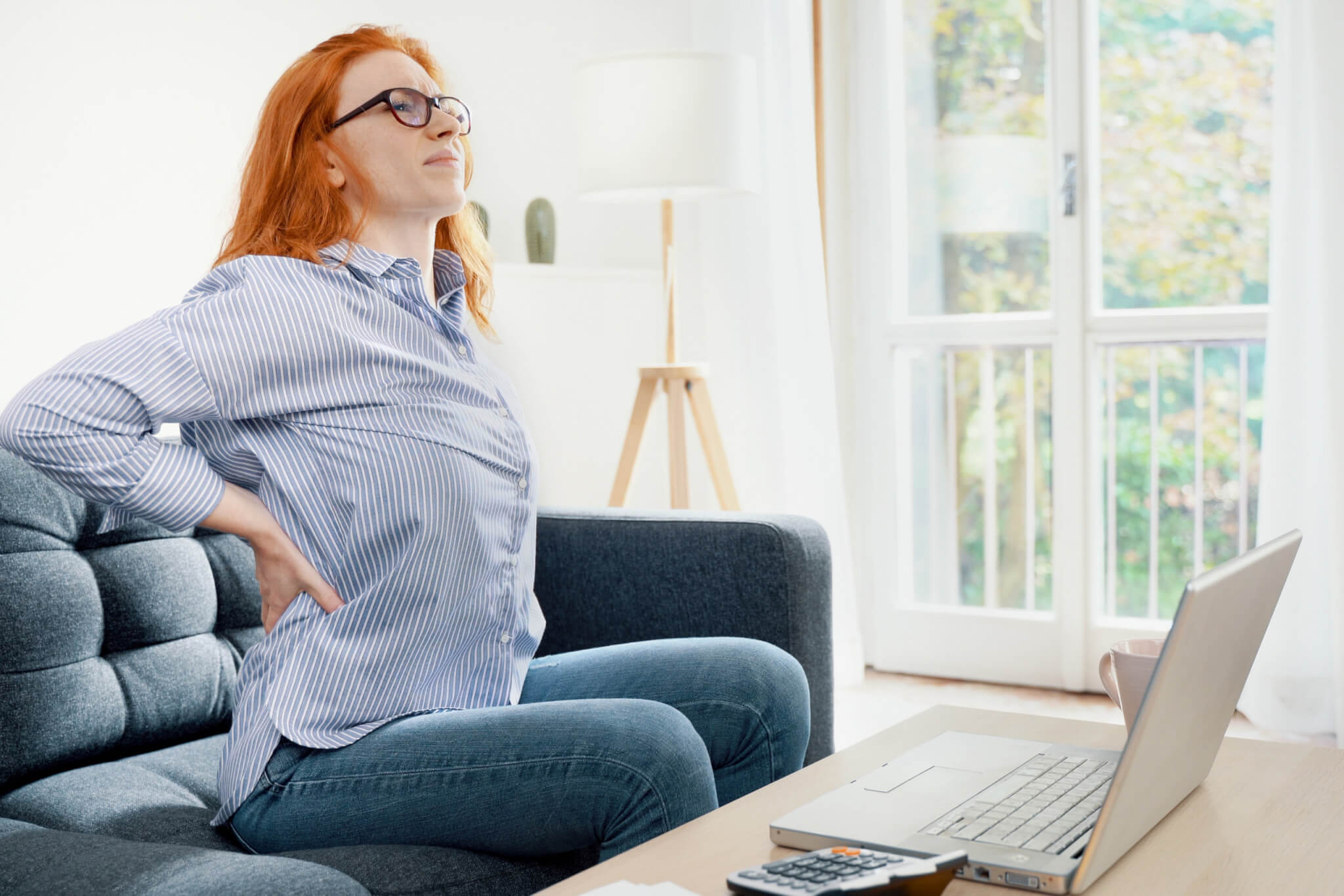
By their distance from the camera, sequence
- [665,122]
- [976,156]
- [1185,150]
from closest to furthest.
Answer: [665,122] → [1185,150] → [976,156]

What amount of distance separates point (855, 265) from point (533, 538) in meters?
2.14

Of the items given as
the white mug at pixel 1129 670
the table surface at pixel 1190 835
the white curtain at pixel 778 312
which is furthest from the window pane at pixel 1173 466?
the white mug at pixel 1129 670

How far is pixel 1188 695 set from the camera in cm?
78

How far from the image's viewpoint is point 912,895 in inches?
27.7

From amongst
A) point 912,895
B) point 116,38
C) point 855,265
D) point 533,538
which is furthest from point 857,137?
point 912,895

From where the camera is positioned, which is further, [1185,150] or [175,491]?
[1185,150]

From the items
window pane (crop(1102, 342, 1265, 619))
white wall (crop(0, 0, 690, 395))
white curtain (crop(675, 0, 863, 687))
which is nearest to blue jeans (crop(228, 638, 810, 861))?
white wall (crop(0, 0, 690, 395))

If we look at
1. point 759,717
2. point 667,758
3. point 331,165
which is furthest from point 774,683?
point 331,165

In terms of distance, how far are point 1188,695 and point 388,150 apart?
1008 millimetres

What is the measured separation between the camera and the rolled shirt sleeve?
44.4 inches

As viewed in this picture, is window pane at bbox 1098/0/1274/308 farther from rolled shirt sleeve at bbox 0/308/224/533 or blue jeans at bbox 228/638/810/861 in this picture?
rolled shirt sleeve at bbox 0/308/224/533

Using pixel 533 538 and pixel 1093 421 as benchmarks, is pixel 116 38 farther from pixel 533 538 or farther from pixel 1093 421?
pixel 1093 421

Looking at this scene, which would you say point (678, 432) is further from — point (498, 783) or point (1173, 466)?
point (498, 783)

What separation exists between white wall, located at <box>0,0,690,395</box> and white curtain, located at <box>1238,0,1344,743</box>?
1.72 metres
